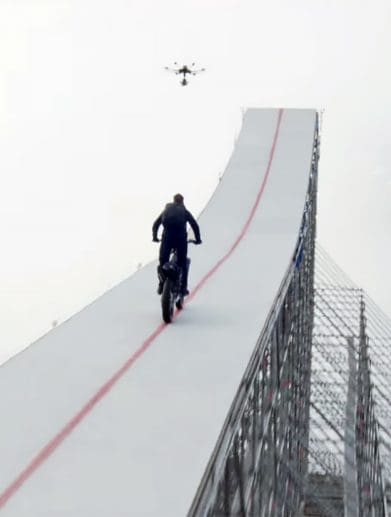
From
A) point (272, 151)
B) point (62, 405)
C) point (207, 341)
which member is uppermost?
point (272, 151)

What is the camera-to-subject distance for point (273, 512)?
15.1 metres

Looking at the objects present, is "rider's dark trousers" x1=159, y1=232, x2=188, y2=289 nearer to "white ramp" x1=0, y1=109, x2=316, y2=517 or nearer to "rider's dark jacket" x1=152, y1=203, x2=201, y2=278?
"rider's dark jacket" x1=152, y1=203, x2=201, y2=278

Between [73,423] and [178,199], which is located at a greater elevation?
[178,199]

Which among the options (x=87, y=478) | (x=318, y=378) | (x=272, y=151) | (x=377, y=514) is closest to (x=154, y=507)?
(x=87, y=478)

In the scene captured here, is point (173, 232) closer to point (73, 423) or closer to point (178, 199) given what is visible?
point (178, 199)

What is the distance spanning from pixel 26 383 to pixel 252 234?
1726 cm

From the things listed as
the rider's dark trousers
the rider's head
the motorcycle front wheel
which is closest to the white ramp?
the motorcycle front wheel

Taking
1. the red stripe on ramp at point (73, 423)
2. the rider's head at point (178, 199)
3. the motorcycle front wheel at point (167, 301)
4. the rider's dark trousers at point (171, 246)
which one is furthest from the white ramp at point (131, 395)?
the rider's head at point (178, 199)

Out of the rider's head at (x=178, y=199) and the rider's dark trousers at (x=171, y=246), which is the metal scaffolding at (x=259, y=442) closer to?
the rider's dark trousers at (x=171, y=246)

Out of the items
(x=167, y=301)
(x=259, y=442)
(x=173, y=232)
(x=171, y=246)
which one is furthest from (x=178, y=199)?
(x=259, y=442)

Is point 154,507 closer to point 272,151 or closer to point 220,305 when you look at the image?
point 220,305

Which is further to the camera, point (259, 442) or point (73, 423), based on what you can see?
point (259, 442)

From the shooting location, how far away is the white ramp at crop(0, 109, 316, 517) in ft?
28.6

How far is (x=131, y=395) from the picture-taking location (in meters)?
12.1
